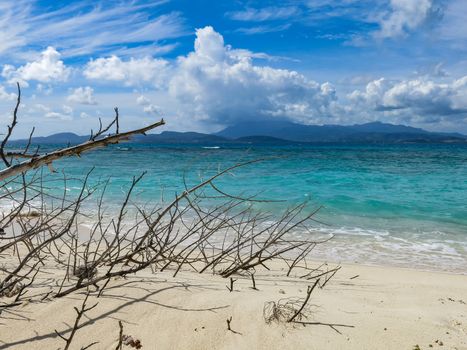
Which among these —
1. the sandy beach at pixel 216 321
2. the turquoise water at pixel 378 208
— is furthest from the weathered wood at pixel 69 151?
the turquoise water at pixel 378 208

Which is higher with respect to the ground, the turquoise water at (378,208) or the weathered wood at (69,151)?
the weathered wood at (69,151)

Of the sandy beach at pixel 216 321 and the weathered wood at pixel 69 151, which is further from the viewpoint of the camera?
the sandy beach at pixel 216 321

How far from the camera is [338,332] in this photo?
2.59 metres

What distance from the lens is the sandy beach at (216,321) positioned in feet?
7.84

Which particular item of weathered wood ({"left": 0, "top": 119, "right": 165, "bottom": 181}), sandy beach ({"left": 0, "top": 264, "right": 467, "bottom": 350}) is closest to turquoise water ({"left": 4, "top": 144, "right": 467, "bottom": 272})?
sandy beach ({"left": 0, "top": 264, "right": 467, "bottom": 350})

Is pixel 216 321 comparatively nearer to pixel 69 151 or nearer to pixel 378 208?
pixel 69 151

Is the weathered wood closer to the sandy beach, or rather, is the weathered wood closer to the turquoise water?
the sandy beach

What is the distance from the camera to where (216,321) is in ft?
8.52

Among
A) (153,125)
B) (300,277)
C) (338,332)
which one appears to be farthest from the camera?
(300,277)

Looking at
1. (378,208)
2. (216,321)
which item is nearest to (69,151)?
(216,321)

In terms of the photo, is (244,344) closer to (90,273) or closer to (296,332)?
(296,332)

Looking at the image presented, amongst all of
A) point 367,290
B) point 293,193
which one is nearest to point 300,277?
point 367,290

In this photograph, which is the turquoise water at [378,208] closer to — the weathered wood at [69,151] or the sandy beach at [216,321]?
the sandy beach at [216,321]

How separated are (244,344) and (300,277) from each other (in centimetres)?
225
